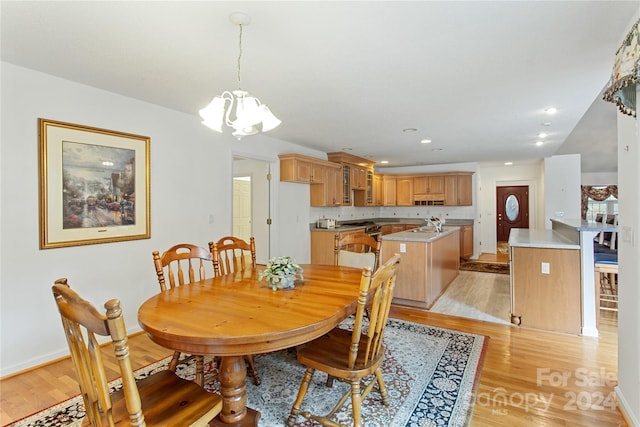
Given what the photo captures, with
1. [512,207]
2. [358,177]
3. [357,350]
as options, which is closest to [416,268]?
[357,350]

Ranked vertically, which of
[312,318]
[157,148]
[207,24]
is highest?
[207,24]

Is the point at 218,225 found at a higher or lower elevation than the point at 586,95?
lower

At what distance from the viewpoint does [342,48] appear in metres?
2.11

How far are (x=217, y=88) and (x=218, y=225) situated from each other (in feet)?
5.58

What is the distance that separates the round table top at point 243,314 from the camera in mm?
1298

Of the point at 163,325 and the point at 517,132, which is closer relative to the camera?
the point at 163,325

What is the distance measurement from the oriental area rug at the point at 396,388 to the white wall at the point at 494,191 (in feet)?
20.5

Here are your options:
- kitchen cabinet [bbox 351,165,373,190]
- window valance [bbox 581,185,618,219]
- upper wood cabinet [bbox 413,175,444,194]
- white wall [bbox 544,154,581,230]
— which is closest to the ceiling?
kitchen cabinet [bbox 351,165,373,190]

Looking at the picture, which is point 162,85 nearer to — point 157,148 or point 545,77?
point 157,148

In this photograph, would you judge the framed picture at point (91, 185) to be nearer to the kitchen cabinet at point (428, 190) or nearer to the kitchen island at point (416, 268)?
the kitchen island at point (416, 268)

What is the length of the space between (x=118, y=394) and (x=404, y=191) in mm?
7308

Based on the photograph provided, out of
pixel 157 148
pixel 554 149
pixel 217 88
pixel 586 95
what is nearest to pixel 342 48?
pixel 217 88

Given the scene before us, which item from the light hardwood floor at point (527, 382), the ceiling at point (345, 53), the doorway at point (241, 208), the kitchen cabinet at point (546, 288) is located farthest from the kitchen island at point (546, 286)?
the doorway at point (241, 208)

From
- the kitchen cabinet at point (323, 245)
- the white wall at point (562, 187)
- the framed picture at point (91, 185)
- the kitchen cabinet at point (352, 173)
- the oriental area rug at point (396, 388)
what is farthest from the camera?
the white wall at point (562, 187)
